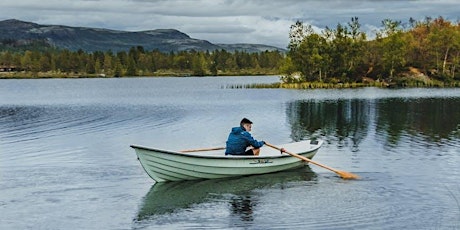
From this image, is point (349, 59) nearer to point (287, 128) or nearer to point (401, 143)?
point (287, 128)

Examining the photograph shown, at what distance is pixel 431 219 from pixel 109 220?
8.93m

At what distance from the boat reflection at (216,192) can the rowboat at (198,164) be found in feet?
0.72

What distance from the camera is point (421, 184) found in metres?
23.0

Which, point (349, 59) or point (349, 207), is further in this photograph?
point (349, 59)

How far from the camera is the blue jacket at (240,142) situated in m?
24.2

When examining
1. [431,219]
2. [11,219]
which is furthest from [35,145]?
[431,219]

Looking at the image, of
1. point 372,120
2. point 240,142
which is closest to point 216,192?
point 240,142

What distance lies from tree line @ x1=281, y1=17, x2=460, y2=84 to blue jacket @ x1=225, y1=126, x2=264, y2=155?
82.4m

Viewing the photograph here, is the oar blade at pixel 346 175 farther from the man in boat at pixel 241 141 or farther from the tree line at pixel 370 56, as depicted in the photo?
the tree line at pixel 370 56

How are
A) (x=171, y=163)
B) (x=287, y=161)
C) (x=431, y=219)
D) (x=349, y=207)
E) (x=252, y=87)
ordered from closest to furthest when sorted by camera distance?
(x=431, y=219) < (x=349, y=207) < (x=171, y=163) < (x=287, y=161) < (x=252, y=87)

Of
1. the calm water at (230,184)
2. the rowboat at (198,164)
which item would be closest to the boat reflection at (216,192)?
the calm water at (230,184)

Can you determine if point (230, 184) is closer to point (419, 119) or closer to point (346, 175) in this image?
point (346, 175)

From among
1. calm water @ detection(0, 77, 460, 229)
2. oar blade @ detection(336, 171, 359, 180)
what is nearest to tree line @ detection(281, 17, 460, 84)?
calm water @ detection(0, 77, 460, 229)

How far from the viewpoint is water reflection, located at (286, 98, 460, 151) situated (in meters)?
38.5
